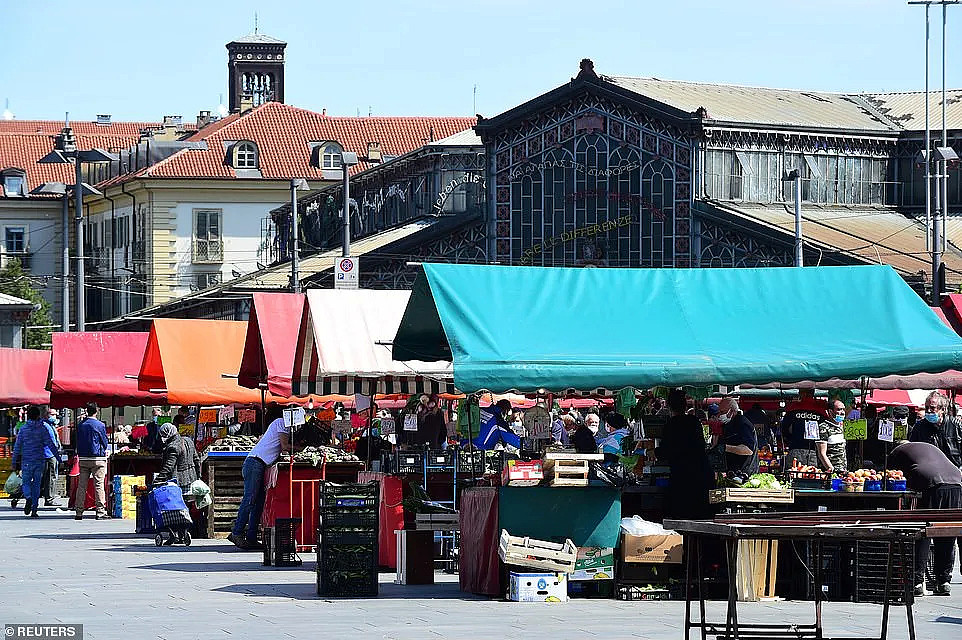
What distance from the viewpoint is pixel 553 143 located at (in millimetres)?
63156

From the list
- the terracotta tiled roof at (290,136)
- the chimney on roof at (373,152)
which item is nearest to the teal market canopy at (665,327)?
the terracotta tiled roof at (290,136)

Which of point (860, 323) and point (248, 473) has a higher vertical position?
point (860, 323)

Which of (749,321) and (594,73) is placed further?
(594,73)

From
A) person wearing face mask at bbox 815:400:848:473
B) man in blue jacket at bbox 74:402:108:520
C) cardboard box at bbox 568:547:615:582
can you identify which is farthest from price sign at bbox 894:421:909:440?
man in blue jacket at bbox 74:402:108:520

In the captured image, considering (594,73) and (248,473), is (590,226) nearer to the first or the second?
(594,73)

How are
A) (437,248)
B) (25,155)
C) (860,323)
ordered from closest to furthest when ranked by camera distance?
(860,323), (437,248), (25,155)

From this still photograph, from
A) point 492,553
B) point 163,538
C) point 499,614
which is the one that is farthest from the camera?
point 163,538

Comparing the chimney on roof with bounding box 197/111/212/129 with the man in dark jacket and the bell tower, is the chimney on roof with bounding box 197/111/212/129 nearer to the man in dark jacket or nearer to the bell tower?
the bell tower

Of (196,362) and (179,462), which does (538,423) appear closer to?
(179,462)

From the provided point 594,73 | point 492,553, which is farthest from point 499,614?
point 594,73

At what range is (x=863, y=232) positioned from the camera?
6012cm

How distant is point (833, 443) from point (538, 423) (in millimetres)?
3874

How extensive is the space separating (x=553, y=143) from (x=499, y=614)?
Result: 156ft

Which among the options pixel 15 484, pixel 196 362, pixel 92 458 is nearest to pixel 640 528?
pixel 196 362
